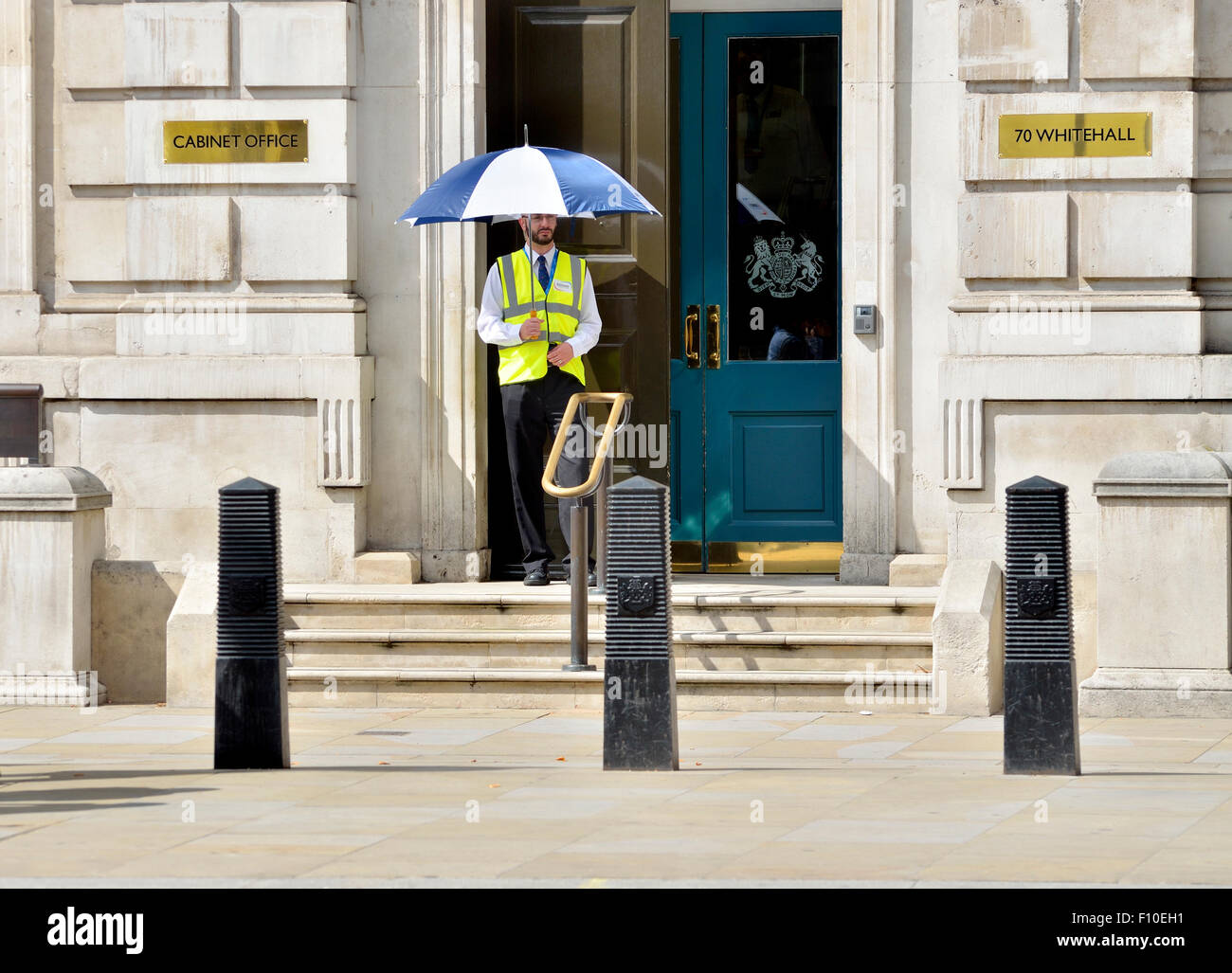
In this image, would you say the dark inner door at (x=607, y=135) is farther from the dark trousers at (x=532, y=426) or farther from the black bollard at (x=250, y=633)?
the black bollard at (x=250, y=633)

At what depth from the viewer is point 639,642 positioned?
8.52m

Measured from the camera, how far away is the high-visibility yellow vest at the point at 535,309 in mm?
11656

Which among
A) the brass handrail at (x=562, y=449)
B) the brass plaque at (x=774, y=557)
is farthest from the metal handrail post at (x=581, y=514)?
the brass plaque at (x=774, y=557)

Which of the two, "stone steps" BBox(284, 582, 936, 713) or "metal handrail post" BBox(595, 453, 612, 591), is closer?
"stone steps" BBox(284, 582, 936, 713)

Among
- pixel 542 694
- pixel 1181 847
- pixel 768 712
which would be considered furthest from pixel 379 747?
pixel 1181 847

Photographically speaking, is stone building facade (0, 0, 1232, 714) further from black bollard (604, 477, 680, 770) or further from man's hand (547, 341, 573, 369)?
black bollard (604, 477, 680, 770)

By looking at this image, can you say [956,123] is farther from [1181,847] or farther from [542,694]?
[1181,847]

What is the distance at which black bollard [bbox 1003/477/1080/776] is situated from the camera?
328 inches

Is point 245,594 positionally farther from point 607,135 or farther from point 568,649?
point 607,135

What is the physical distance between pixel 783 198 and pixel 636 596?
4957 mm

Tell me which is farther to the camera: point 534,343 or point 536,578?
point 536,578

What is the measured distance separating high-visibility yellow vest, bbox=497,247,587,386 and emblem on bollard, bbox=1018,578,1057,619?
392cm

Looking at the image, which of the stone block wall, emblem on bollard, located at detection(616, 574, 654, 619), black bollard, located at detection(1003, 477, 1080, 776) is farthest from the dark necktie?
black bollard, located at detection(1003, 477, 1080, 776)

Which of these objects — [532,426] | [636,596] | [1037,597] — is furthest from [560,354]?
[1037,597]
